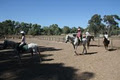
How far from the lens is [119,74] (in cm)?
809

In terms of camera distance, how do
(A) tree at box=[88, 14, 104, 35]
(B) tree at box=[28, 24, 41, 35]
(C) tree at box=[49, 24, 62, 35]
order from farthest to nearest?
1. (C) tree at box=[49, 24, 62, 35]
2. (B) tree at box=[28, 24, 41, 35]
3. (A) tree at box=[88, 14, 104, 35]

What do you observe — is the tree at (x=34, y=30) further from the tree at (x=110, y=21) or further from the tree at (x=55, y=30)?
the tree at (x=110, y=21)

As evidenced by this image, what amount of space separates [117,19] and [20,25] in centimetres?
8857

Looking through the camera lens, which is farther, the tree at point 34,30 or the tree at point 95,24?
the tree at point 34,30

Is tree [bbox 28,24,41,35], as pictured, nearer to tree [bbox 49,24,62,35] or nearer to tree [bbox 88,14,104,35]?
tree [bbox 49,24,62,35]

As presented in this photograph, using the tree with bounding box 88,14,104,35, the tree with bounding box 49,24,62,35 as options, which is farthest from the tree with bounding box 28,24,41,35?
the tree with bounding box 88,14,104,35

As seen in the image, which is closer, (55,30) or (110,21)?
(110,21)

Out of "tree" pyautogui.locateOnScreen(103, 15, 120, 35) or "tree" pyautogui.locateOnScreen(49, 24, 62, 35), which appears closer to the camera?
"tree" pyautogui.locateOnScreen(103, 15, 120, 35)

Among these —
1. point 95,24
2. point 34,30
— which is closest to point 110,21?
point 95,24

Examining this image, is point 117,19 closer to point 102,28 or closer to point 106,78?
point 102,28

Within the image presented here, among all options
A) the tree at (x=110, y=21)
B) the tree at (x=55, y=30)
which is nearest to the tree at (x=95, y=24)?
the tree at (x=110, y=21)

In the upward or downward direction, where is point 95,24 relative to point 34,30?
upward

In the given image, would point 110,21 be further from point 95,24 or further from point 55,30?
point 55,30

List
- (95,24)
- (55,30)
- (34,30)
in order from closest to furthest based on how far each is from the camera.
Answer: (95,24)
(34,30)
(55,30)
